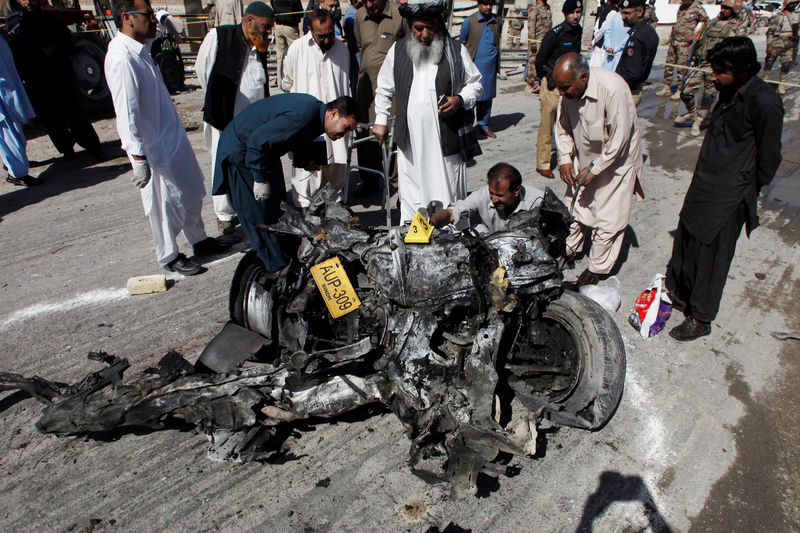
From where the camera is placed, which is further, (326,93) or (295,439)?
(326,93)

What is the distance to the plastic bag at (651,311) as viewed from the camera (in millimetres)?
3879

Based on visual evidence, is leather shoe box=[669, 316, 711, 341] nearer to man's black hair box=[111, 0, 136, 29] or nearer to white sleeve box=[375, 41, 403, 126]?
white sleeve box=[375, 41, 403, 126]

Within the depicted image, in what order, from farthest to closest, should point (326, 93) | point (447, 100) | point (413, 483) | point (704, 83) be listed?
1. point (704, 83)
2. point (326, 93)
3. point (447, 100)
4. point (413, 483)

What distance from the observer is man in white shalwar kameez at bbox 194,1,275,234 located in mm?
4754

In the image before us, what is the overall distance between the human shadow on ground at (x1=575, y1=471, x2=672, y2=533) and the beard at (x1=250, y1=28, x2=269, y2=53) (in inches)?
190

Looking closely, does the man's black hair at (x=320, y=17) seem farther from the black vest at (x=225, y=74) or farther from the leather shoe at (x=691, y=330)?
the leather shoe at (x=691, y=330)

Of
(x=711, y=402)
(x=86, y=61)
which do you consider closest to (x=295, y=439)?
(x=711, y=402)

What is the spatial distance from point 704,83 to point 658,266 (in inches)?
224

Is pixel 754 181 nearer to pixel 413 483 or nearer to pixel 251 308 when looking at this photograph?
pixel 413 483

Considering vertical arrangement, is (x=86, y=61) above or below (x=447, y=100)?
above

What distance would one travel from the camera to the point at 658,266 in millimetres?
4785

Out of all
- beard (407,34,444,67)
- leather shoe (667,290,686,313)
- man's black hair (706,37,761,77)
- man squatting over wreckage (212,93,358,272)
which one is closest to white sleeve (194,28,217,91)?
man squatting over wreckage (212,93,358,272)

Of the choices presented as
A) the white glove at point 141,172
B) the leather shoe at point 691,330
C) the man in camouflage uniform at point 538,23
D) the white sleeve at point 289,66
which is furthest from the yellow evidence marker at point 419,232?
the man in camouflage uniform at point 538,23

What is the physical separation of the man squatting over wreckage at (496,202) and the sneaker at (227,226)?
114 inches
